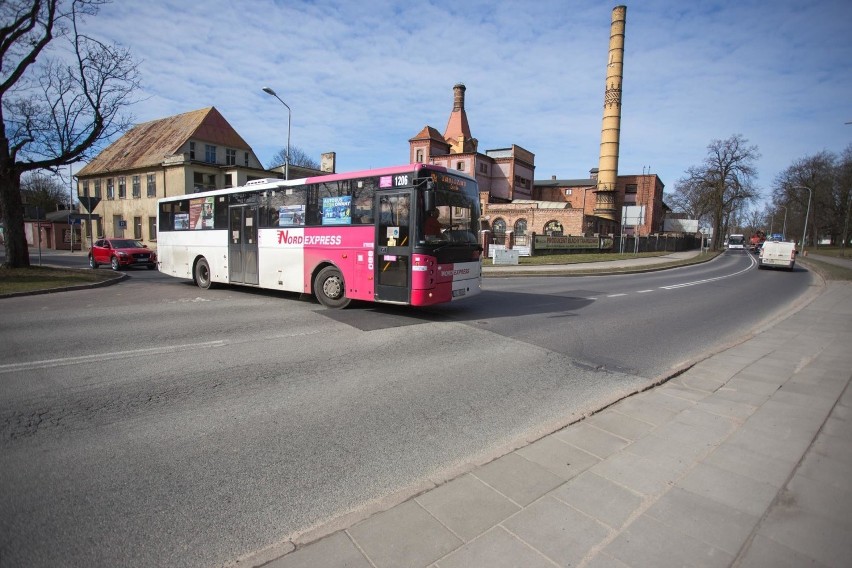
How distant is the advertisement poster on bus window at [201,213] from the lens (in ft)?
43.6

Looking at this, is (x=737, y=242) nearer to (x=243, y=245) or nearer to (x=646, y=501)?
(x=243, y=245)

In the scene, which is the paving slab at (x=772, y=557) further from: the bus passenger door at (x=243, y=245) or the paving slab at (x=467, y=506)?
the bus passenger door at (x=243, y=245)

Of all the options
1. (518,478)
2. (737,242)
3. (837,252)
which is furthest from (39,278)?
(737,242)

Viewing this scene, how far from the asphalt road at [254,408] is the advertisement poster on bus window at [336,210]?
217 cm

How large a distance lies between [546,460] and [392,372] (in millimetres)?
2568

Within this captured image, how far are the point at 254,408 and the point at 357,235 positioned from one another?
5650 mm

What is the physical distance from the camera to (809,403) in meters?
4.59

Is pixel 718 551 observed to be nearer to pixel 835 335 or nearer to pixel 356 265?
pixel 356 265

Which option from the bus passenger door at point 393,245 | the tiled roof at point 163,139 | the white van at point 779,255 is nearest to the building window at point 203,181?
the tiled roof at point 163,139

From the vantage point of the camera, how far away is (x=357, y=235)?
31.0 ft

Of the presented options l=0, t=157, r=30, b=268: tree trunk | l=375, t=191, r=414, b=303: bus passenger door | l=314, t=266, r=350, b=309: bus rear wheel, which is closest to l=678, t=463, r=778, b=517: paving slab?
l=375, t=191, r=414, b=303: bus passenger door

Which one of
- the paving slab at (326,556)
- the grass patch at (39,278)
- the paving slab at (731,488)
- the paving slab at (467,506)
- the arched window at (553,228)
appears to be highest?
the arched window at (553,228)

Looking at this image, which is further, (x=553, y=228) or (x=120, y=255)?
(x=553, y=228)

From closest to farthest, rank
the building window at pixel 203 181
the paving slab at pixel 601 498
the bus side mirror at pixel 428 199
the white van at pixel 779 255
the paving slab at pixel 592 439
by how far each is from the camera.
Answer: the paving slab at pixel 601 498, the paving slab at pixel 592 439, the bus side mirror at pixel 428 199, the white van at pixel 779 255, the building window at pixel 203 181
